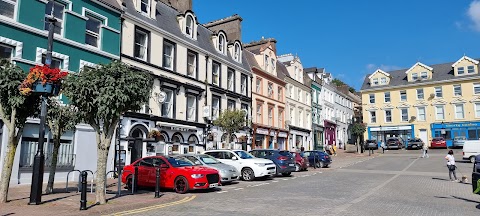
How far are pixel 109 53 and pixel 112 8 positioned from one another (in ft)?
8.68

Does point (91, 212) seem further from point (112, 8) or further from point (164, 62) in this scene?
point (164, 62)

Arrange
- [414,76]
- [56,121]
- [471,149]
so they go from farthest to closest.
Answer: [414,76] < [471,149] < [56,121]

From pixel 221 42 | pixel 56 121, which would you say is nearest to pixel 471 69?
pixel 221 42

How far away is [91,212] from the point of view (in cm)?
926

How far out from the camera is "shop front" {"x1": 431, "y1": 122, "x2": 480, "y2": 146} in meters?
50.4

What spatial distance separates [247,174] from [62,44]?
1141cm

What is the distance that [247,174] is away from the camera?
18938mm

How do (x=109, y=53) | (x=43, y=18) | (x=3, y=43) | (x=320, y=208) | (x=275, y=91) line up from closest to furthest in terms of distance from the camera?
(x=320, y=208) → (x=3, y=43) → (x=43, y=18) → (x=109, y=53) → (x=275, y=91)

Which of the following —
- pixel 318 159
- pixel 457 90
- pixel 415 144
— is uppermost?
pixel 457 90

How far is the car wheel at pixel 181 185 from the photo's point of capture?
1363 centimetres

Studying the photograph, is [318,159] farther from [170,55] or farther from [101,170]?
[101,170]

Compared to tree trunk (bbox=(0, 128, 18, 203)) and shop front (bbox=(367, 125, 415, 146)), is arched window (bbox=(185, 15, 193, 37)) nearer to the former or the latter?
tree trunk (bbox=(0, 128, 18, 203))

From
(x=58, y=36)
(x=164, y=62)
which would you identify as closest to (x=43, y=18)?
(x=58, y=36)

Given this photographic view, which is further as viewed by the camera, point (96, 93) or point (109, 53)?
point (109, 53)
